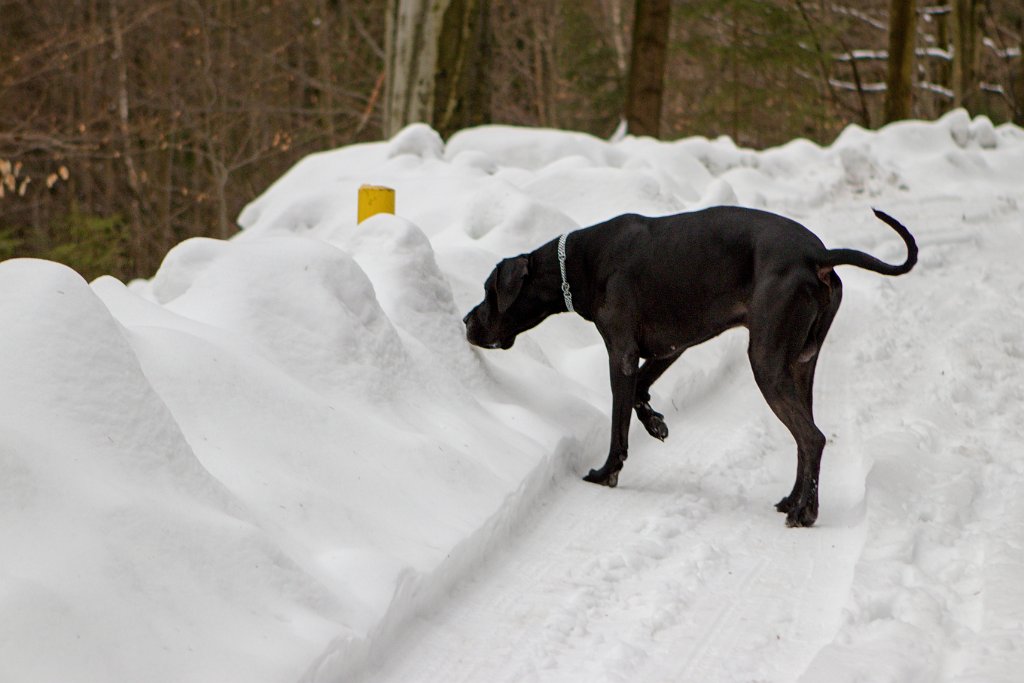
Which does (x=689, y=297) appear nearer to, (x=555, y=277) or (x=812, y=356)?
(x=812, y=356)

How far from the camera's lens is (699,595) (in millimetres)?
3980

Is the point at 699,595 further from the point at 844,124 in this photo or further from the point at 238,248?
the point at 844,124

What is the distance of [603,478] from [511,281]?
3.48 ft

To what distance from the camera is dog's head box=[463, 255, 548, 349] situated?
5.64 meters

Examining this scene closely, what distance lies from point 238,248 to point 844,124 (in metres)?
25.3

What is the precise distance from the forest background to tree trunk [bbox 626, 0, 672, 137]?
1.1 inches

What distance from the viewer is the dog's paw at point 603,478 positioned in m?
5.31

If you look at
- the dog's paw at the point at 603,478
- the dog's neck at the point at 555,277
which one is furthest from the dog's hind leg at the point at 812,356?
the dog's neck at the point at 555,277

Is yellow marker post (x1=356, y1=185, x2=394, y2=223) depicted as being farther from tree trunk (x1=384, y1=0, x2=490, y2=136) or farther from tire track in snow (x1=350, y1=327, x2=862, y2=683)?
tree trunk (x1=384, y1=0, x2=490, y2=136)

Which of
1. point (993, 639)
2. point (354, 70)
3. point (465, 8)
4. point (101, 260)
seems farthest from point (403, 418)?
point (354, 70)

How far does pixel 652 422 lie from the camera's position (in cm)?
570

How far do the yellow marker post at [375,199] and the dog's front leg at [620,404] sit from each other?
88.8 inches

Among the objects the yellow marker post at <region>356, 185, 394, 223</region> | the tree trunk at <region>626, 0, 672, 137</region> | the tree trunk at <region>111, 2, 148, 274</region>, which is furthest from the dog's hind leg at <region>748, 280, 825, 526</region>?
the tree trunk at <region>111, 2, 148, 274</region>

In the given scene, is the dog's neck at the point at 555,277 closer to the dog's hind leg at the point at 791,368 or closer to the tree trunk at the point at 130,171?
the dog's hind leg at the point at 791,368
